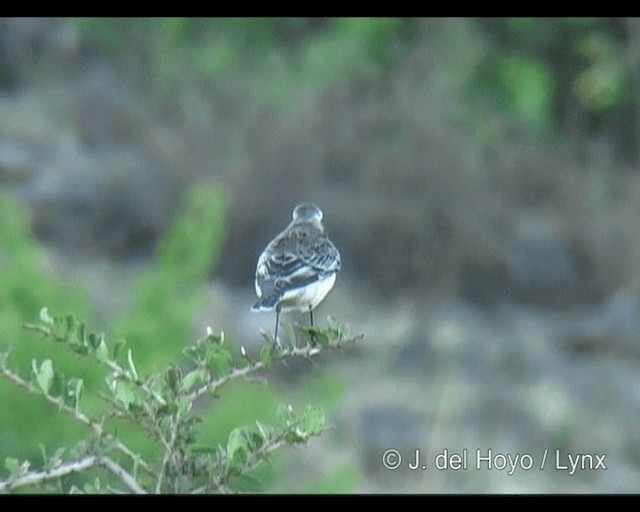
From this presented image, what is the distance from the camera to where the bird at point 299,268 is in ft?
8.64

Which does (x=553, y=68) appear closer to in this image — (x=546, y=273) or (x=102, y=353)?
(x=546, y=273)

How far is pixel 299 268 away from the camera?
2738 millimetres

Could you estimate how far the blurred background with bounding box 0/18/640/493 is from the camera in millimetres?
10383

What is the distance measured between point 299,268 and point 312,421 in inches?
24.1

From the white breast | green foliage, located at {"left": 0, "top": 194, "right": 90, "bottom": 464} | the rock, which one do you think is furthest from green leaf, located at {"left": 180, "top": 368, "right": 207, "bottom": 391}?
the rock

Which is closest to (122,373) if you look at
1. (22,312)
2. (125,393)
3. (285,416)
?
(125,393)

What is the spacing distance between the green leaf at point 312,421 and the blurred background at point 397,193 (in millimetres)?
5103

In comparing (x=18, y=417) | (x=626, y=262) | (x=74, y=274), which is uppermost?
(x=626, y=262)

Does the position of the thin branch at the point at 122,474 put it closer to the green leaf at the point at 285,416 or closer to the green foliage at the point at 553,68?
the green leaf at the point at 285,416

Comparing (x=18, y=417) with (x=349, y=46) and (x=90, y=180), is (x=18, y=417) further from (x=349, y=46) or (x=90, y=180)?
(x=349, y=46)

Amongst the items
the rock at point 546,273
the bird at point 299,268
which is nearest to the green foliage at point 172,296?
the bird at point 299,268

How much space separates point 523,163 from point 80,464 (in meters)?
11.8

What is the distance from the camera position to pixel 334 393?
5.36 meters
